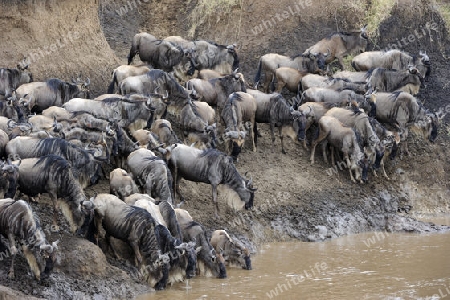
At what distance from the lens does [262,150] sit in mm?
19203

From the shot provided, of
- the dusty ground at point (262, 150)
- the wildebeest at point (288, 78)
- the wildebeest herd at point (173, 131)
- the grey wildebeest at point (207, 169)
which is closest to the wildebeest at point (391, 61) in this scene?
the wildebeest herd at point (173, 131)

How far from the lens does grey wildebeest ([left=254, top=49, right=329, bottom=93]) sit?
848 inches

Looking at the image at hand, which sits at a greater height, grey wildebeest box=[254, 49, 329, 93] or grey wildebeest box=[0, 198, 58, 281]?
grey wildebeest box=[254, 49, 329, 93]

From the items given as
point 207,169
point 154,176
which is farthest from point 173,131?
point 154,176

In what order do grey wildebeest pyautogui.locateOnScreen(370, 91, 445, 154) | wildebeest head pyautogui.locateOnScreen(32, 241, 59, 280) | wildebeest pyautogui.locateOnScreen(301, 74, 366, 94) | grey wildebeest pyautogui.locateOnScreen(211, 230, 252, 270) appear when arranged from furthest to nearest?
1. wildebeest pyautogui.locateOnScreen(301, 74, 366, 94)
2. grey wildebeest pyautogui.locateOnScreen(370, 91, 445, 154)
3. grey wildebeest pyautogui.locateOnScreen(211, 230, 252, 270)
4. wildebeest head pyautogui.locateOnScreen(32, 241, 59, 280)

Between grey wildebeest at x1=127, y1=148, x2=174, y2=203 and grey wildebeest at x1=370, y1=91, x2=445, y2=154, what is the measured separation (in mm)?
6584

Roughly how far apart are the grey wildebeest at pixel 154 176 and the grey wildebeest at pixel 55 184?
1.40m

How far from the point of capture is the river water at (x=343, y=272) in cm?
1362

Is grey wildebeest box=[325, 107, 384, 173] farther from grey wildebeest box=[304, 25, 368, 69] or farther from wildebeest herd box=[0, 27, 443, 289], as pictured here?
grey wildebeest box=[304, 25, 368, 69]

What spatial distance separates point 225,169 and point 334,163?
150 inches

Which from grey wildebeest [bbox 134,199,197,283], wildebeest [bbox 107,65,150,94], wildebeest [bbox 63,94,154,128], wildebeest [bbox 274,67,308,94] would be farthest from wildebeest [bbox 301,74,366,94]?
grey wildebeest [bbox 134,199,197,283]

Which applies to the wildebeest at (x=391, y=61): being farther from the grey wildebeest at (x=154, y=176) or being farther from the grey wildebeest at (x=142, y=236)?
the grey wildebeest at (x=142, y=236)

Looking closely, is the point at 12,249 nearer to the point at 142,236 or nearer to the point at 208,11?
the point at 142,236

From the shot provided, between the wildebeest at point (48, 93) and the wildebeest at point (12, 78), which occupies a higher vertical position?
the wildebeest at point (12, 78)
